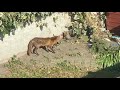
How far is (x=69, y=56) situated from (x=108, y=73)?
3.56 ft

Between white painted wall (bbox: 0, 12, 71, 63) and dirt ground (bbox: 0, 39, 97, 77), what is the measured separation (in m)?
0.23

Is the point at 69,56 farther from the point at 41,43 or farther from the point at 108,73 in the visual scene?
the point at 108,73

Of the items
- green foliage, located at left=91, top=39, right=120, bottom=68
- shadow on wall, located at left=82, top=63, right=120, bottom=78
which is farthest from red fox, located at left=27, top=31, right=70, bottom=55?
shadow on wall, located at left=82, top=63, right=120, bottom=78

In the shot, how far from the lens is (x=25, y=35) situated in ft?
28.8

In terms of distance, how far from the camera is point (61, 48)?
8.95 m

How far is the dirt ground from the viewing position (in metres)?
8.80

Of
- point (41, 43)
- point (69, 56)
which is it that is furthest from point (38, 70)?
point (69, 56)

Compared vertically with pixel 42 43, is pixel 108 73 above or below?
below

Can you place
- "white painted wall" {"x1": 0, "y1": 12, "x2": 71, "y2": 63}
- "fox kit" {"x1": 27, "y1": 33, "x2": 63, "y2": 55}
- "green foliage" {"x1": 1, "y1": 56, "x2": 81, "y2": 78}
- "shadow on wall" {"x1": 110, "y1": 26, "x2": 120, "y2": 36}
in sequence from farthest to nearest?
"shadow on wall" {"x1": 110, "y1": 26, "x2": 120, "y2": 36} → "fox kit" {"x1": 27, "y1": 33, "x2": 63, "y2": 55} → "white painted wall" {"x1": 0, "y1": 12, "x2": 71, "y2": 63} → "green foliage" {"x1": 1, "y1": 56, "x2": 81, "y2": 78}

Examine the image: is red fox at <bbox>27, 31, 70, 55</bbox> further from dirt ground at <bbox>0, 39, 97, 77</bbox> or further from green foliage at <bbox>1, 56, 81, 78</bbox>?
green foliage at <bbox>1, 56, 81, 78</bbox>

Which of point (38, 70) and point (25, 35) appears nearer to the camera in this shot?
point (38, 70)

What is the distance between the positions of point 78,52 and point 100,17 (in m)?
1.13

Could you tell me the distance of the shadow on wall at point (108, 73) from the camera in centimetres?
866
